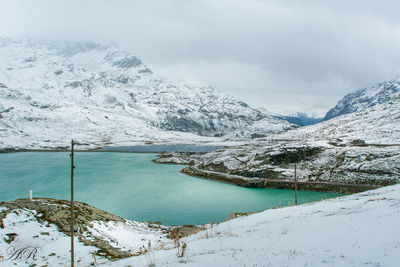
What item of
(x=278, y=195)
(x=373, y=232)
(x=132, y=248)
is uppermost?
(x=373, y=232)

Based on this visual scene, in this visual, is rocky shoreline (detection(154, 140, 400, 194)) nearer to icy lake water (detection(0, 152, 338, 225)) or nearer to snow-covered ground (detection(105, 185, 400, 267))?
icy lake water (detection(0, 152, 338, 225))

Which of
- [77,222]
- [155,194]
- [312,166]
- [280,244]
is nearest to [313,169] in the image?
[312,166]

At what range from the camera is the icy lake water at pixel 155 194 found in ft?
141

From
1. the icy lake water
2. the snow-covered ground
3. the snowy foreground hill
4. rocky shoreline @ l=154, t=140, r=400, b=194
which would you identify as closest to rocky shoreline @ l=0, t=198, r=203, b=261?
the snowy foreground hill

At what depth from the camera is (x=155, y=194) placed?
186ft

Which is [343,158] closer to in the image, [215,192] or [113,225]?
[215,192]

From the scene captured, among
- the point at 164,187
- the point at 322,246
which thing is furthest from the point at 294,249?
the point at 164,187

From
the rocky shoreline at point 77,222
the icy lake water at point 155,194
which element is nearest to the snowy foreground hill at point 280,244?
the rocky shoreline at point 77,222

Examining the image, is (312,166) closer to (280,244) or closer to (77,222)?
(77,222)

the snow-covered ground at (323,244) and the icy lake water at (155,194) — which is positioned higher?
the snow-covered ground at (323,244)

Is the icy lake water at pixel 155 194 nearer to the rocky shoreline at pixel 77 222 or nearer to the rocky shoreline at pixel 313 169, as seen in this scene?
the rocky shoreline at pixel 313 169

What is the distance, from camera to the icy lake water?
43.1 m

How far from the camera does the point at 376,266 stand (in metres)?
5.18

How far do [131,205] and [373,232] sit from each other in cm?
4625
